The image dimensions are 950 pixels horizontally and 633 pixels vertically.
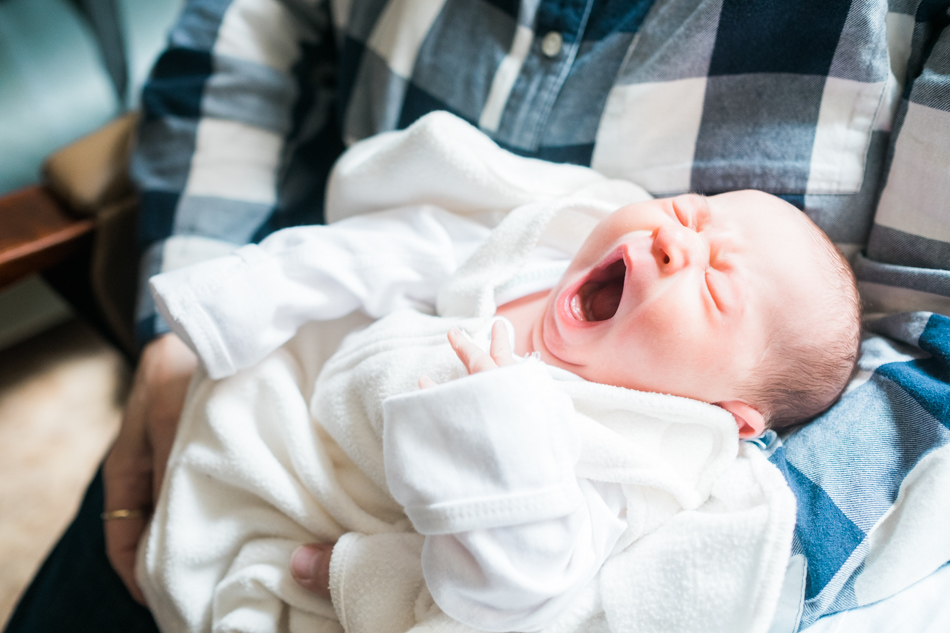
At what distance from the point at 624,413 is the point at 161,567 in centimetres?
61

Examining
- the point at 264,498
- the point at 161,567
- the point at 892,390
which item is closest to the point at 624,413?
the point at 892,390

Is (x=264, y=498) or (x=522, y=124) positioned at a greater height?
(x=522, y=124)

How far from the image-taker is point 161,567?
0.72 meters

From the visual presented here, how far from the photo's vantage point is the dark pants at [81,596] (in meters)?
0.82

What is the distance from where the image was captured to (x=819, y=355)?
0.68m

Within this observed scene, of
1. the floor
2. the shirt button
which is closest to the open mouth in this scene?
the shirt button

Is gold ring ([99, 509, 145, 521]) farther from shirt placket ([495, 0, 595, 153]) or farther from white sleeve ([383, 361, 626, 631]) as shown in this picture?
shirt placket ([495, 0, 595, 153])

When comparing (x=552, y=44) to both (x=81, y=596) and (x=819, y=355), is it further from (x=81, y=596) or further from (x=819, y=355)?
(x=81, y=596)

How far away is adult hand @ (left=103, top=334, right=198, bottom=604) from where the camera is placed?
0.85 meters

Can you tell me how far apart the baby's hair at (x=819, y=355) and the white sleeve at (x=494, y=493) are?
282 mm

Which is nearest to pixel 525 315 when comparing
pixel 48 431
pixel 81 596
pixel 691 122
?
pixel 691 122

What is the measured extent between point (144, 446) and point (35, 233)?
1.32 feet

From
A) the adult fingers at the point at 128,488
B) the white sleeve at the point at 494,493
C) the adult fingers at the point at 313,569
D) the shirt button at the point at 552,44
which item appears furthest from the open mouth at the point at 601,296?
the adult fingers at the point at 128,488

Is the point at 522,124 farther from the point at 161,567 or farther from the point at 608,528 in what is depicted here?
the point at 161,567
